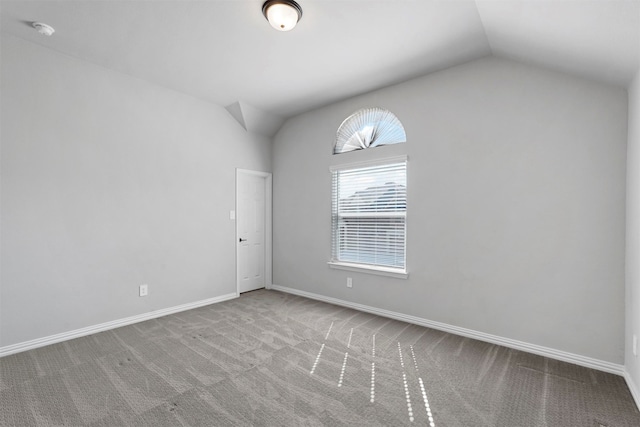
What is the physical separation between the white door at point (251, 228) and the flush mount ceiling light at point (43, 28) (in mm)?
2405

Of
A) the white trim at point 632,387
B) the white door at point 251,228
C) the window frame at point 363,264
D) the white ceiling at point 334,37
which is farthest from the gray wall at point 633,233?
the white door at point 251,228

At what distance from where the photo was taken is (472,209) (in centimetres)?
297

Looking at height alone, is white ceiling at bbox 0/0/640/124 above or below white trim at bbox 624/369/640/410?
above

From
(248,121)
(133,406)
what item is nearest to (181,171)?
(248,121)

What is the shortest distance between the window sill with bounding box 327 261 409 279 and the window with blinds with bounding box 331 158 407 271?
5 centimetres

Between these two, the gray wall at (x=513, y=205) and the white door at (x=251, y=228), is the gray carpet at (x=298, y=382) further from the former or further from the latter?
the white door at (x=251, y=228)

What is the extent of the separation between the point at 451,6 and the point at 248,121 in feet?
9.92

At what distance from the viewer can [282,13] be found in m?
2.17

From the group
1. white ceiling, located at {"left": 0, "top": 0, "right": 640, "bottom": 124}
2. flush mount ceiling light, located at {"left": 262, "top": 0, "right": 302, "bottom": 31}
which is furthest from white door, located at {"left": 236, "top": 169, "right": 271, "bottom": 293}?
flush mount ceiling light, located at {"left": 262, "top": 0, "right": 302, "bottom": 31}

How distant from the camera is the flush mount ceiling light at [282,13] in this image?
2.12 m

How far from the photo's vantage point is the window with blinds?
3549mm

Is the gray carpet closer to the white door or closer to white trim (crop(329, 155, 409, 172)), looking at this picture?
the white door

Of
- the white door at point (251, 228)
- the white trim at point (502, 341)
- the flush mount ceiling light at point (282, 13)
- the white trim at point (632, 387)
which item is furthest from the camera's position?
the white door at point (251, 228)

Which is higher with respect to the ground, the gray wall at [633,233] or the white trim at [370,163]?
the white trim at [370,163]
